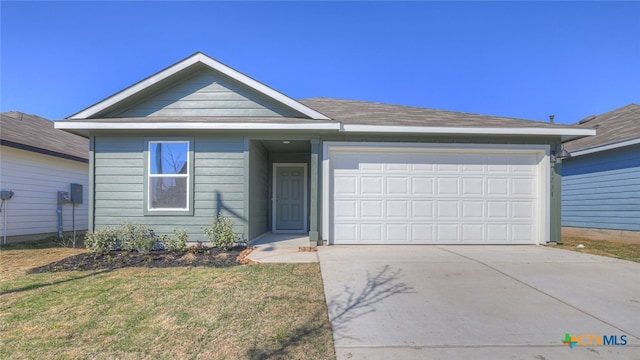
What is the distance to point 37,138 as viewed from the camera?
9.63 meters

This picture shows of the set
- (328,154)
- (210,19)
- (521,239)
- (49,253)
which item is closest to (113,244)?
(49,253)

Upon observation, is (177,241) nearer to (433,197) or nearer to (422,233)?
(422,233)

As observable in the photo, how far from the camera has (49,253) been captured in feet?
22.9

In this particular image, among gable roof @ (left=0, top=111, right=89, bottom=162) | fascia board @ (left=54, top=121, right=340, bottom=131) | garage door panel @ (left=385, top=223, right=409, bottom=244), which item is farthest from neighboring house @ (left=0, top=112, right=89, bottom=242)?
garage door panel @ (left=385, top=223, right=409, bottom=244)

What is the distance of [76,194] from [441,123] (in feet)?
37.9

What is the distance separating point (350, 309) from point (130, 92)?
6.70m

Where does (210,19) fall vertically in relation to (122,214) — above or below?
above

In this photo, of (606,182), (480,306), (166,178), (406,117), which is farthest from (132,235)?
(606,182)

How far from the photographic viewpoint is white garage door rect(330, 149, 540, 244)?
24.2ft

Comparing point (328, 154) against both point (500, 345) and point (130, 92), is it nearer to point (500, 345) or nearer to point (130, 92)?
point (130, 92)

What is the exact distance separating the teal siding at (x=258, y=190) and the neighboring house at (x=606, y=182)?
8.55m

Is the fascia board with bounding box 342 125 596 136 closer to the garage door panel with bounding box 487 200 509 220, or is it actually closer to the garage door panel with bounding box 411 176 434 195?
the garage door panel with bounding box 411 176 434 195

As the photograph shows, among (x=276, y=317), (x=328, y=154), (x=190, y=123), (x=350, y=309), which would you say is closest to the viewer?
(x=276, y=317)

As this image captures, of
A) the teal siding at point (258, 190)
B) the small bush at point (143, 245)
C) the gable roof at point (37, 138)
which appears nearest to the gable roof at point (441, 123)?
the teal siding at point (258, 190)
